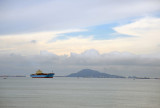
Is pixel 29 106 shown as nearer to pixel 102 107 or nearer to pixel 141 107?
pixel 102 107

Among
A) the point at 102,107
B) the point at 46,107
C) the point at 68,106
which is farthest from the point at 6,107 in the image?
the point at 102,107

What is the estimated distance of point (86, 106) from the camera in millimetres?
53375

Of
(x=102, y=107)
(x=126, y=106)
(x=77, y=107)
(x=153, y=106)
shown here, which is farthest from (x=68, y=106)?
(x=153, y=106)

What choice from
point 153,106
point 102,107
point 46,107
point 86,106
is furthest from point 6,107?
point 153,106

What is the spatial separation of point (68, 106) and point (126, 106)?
12837mm

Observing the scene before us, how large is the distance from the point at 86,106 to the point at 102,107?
3.49 metres

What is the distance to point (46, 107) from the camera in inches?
2032

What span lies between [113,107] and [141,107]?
6.13 meters

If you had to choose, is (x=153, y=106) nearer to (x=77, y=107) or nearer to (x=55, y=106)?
(x=77, y=107)

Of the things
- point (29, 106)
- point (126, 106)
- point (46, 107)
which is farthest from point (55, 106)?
point (126, 106)

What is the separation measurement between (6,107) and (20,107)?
2.91 metres

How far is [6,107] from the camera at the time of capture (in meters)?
51.6

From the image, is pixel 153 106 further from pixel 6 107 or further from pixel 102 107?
pixel 6 107

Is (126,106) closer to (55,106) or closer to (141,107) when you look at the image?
(141,107)
